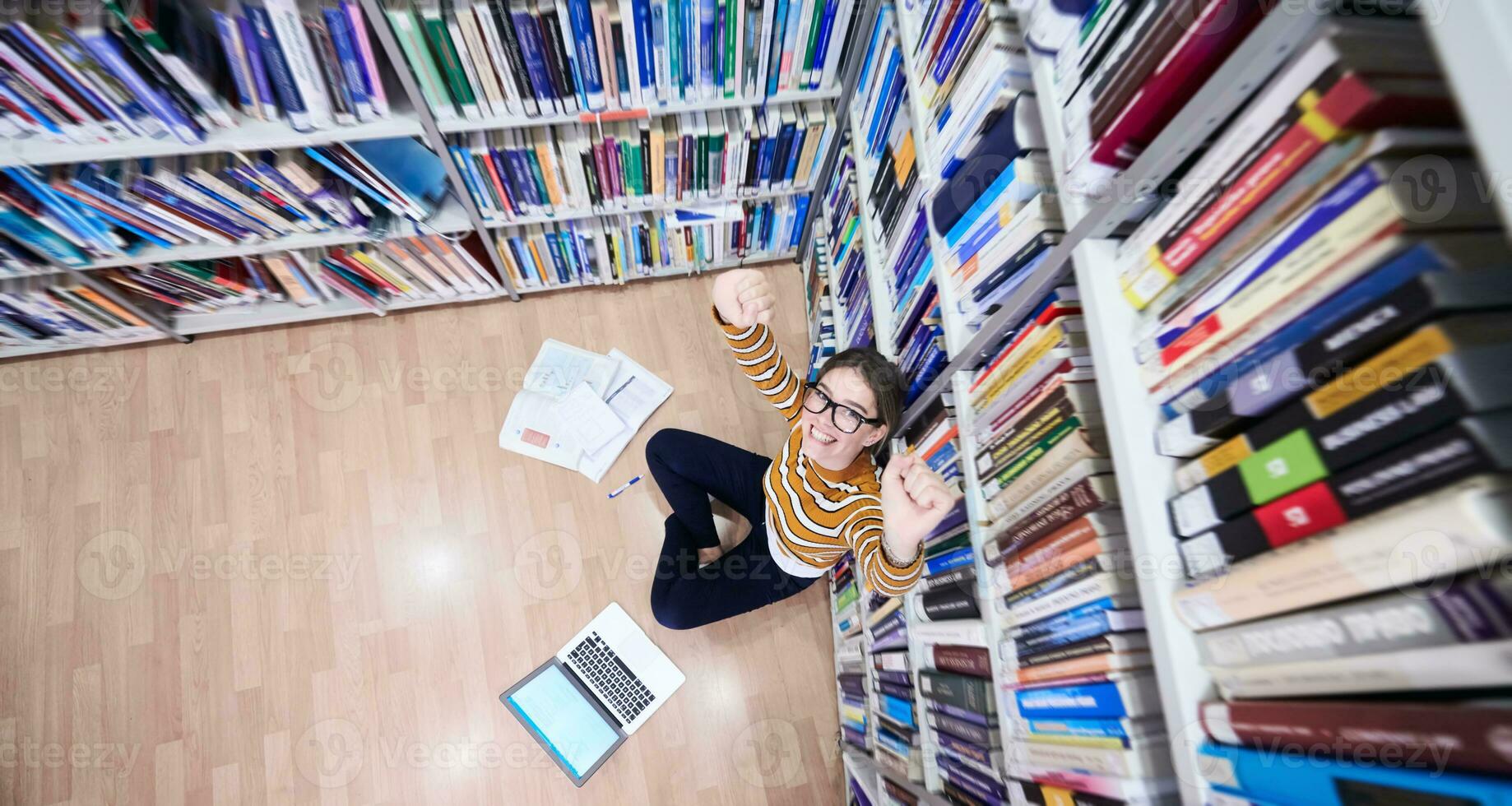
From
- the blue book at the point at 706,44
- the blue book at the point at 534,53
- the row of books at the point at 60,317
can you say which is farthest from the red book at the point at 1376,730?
the row of books at the point at 60,317

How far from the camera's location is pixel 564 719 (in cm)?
190

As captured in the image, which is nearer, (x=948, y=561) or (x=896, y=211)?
(x=948, y=561)

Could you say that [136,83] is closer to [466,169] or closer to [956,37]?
[466,169]

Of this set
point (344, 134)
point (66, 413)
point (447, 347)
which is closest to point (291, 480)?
point (447, 347)

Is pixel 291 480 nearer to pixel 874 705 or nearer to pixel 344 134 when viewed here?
pixel 344 134

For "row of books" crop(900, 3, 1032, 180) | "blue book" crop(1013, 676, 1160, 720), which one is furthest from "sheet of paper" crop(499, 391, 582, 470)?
"blue book" crop(1013, 676, 1160, 720)

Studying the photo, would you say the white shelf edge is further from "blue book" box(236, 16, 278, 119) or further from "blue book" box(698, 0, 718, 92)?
"blue book" box(236, 16, 278, 119)

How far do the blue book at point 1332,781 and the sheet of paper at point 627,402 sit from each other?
1781 millimetres

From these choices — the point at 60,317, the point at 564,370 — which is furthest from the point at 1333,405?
the point at 60,317

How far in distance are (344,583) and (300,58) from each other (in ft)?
5.02

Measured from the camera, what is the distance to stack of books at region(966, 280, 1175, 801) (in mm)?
779

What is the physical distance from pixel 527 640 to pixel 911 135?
177cm

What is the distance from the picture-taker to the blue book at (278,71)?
1.13 meters

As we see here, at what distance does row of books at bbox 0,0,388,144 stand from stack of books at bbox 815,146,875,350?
1.09 meters
